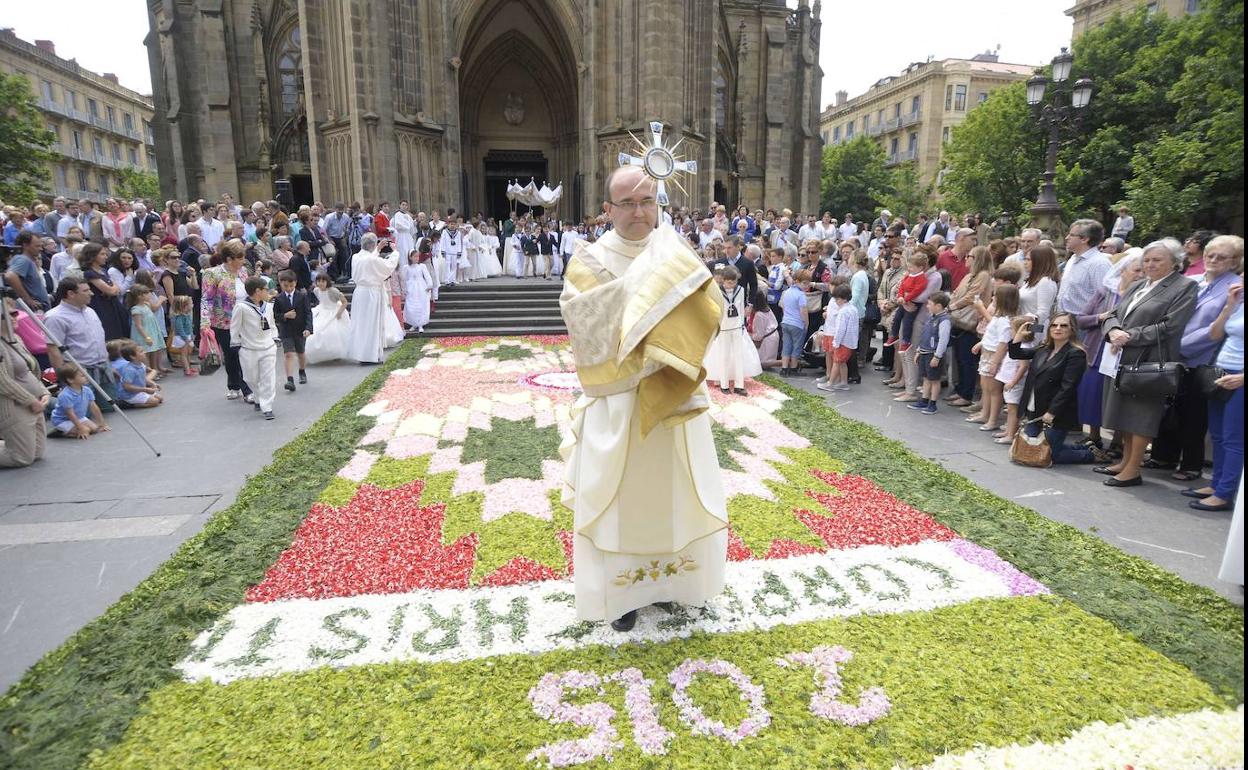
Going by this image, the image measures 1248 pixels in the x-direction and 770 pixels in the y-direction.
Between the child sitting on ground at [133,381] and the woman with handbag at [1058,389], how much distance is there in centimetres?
979

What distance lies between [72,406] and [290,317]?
8.58ft

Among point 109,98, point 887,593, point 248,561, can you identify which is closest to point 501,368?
point 248,561

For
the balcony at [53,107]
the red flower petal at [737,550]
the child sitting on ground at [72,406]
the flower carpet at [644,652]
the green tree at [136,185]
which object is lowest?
the flower carpet at [644,652]

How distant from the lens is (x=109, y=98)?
5259 centimetres

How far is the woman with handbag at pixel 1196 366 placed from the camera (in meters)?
5.05

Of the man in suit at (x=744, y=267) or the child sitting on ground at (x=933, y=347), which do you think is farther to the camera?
the man in suit at (x=744, y=267)

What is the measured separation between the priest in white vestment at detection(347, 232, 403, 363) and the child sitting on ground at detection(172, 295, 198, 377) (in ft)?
7.51

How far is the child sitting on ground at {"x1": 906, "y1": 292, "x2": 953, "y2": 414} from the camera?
7863 millimetres

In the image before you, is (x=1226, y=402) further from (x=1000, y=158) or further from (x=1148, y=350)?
(x=1000, y=158)

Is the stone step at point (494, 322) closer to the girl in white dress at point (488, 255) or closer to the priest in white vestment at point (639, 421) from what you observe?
the girl in white dress at point (488, 255)

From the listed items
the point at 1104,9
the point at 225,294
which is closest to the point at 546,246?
the point at 225,294

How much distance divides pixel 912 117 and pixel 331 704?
208ft

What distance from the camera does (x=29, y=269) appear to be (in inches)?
350

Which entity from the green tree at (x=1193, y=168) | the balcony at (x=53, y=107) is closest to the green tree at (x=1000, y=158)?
the green tree at (x=1193, y=168)
